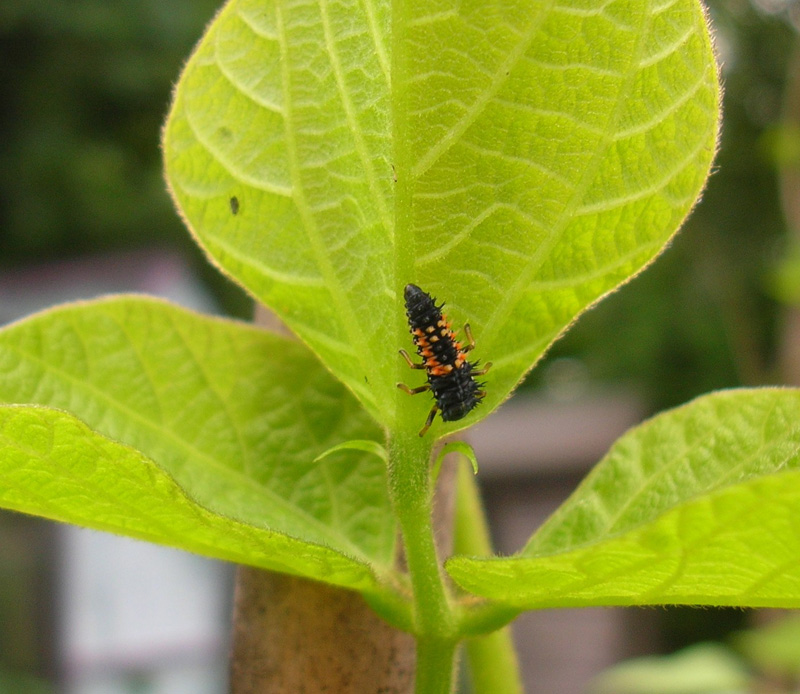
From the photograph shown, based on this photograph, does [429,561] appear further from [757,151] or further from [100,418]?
[757,151]

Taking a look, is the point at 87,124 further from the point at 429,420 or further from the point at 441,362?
the point at 429,420

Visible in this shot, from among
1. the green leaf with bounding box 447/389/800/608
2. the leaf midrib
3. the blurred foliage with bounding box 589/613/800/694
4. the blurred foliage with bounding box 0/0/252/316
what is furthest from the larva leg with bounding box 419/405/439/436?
the blurred foliage with bounding box 0/0/252/316

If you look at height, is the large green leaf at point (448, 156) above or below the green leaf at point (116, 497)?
above

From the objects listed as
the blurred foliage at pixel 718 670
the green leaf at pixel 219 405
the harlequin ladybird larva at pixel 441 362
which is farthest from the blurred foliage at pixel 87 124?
the harlequin ladybird larva at pixel 441 362

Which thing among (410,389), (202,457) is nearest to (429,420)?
(410,389)

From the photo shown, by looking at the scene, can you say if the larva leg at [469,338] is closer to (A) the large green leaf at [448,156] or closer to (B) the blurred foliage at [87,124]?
(A) the large green leaf at [448,156]

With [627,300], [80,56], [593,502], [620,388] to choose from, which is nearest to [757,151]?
[627,300]

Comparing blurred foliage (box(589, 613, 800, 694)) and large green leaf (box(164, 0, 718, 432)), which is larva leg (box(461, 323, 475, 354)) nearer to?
large green leaf (box(164, 0, 718, 432))
